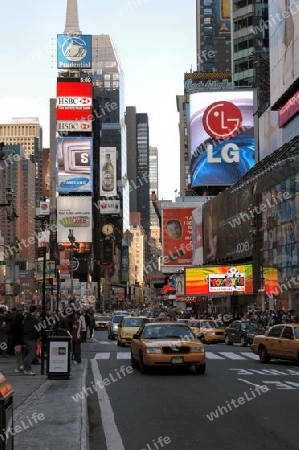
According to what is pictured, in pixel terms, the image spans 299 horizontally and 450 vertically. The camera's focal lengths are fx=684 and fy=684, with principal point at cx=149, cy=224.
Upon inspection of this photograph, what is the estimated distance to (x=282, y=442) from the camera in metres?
8.70

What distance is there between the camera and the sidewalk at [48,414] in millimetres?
8183

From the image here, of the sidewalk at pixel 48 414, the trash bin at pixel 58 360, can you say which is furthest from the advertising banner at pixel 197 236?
the sidewalk at pixel 48 414

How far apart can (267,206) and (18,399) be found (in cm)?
4660

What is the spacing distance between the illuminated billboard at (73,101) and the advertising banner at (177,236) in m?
48.3

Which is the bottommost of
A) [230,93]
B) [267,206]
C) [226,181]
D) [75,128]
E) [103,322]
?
[103,322]

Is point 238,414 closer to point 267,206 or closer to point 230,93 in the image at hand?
point 267,206

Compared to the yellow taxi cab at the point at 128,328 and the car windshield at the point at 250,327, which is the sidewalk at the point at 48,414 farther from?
the car windshield at the point at 250,327

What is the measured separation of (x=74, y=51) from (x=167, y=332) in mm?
139765

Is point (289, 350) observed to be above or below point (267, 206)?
below

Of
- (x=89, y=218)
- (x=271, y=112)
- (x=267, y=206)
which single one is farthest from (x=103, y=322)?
(x=89, y=218)

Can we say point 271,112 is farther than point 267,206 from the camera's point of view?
Yes

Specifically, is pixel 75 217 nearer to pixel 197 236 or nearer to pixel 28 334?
pixel 197 236

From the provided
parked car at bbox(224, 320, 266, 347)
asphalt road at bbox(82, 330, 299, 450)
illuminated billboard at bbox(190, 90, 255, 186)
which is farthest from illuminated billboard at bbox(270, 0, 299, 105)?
asphalt road at bbox(82, 330, 299, 450)

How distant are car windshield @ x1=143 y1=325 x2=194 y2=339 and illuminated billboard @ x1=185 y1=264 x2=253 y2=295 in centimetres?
4388
